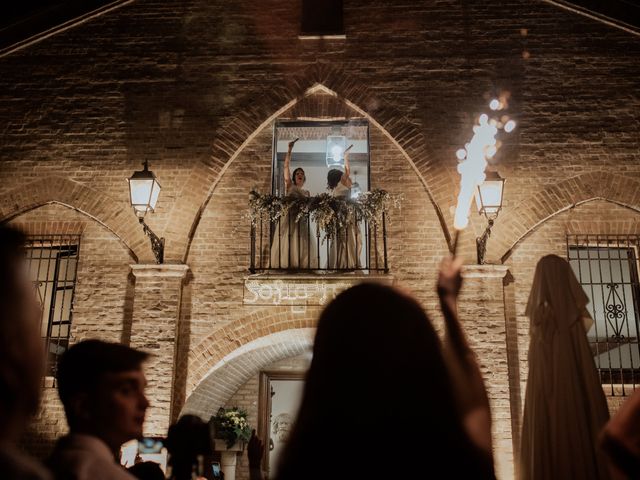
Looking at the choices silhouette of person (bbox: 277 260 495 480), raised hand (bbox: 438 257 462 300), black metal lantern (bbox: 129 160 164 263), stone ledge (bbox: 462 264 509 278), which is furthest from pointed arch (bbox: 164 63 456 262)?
silhouette of person (bbox: 277 260 495 480)

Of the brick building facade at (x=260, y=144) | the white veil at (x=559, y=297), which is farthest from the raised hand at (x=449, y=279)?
the brick building facade at (x=260, y=144)

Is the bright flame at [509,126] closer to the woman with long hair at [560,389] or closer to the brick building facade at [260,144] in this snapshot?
the brick building facade at [260,144]

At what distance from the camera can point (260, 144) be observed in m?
10.2

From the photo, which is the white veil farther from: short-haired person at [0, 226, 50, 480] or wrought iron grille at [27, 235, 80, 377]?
wrought iron grille at [27, 235, 80, 377]

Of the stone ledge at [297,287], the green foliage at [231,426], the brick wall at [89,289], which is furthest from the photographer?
the green foliage at [231,426]

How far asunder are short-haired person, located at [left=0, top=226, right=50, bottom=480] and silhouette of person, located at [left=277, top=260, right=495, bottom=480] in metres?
0.63

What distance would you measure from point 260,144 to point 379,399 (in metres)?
8.91


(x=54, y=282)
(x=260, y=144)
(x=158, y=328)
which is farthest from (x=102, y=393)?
(x=260, y=144)

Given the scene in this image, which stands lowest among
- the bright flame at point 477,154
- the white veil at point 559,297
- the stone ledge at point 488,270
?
the white veil at point 559,297

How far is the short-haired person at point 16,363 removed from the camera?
4.08 feet

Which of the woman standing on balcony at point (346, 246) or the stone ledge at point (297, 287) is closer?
the stone ledge at point (297, 287)

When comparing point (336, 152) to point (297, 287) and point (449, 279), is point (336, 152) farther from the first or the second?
point (449, 279)

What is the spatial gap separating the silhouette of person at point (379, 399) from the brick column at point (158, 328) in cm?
724

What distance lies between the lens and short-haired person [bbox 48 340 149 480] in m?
2.77
